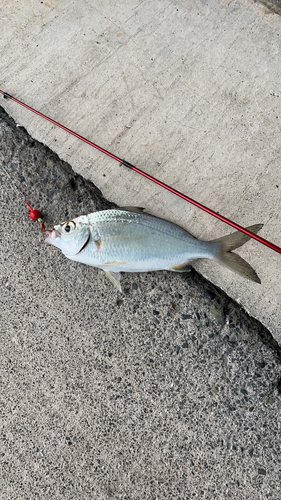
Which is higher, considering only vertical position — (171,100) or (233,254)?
(171,100)

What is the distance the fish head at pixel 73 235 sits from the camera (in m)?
2.03

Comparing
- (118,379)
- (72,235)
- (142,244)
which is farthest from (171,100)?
(118,379)

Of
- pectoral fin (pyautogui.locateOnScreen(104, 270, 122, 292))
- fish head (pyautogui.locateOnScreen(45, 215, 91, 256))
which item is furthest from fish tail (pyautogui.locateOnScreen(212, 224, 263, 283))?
fish head (pyautogui.locateOnScreen(45, 215, 91, 256))

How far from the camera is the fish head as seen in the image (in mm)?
2029

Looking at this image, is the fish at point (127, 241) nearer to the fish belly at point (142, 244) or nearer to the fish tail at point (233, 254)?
the fish belly at point (142, 244)

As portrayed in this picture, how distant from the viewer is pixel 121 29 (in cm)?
260

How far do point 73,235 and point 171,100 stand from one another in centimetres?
130

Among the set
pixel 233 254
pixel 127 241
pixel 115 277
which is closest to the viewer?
pixel 233 254

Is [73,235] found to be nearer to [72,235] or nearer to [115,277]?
[72,235]

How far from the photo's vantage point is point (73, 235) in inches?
80.0

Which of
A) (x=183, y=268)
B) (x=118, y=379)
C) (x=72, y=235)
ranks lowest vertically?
(x=118, y=379)

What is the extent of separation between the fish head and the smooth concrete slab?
428 mm

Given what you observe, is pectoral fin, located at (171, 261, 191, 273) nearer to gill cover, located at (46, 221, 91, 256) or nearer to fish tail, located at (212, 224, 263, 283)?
fish tail, located at (212, 224, 263, 283)

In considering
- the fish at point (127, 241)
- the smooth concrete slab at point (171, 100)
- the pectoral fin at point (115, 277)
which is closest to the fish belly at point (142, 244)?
the fish at point (127, 241)
